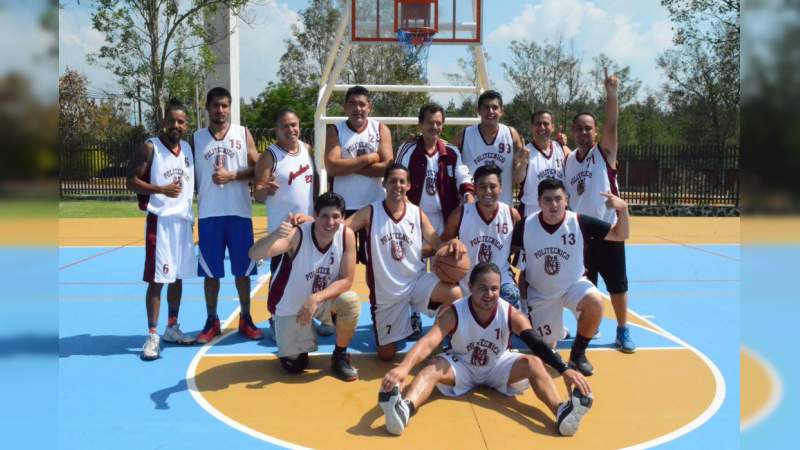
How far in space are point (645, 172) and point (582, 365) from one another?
1698 centimetres

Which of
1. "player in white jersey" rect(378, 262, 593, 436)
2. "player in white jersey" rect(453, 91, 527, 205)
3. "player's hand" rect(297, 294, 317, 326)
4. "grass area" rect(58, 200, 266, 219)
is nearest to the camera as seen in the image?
"player in white jersey" rect(378, 262, 593, 436)

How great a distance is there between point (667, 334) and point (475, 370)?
2534 millimetres

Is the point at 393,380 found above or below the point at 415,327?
above

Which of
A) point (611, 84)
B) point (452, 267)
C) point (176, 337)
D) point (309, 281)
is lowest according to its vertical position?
point (176, 337)

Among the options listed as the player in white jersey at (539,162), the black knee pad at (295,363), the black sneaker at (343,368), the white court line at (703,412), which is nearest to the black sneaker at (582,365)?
the white court line at (703,412)

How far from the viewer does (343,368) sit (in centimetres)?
490

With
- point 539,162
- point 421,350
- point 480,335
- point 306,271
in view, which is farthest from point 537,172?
point 421,350

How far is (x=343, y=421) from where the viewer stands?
4.11 meters

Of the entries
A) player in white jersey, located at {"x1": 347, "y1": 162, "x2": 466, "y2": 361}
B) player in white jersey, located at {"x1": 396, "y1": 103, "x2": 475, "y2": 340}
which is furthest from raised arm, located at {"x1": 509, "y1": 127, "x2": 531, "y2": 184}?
player in white jersey, located at {"x1": 347, "y1": 162, "x2": 466, "y2": 361}

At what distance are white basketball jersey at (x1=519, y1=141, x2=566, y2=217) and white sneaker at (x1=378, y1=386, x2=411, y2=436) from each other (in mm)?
2637

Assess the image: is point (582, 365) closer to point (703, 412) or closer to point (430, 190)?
point (703, 412)

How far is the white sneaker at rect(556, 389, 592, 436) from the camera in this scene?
3877mm

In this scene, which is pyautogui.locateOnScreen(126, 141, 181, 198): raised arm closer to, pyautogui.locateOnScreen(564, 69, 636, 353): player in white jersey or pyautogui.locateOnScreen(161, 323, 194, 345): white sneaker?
pyautogui.locateOnScreen(161, 323, 194, 345): white sneaker

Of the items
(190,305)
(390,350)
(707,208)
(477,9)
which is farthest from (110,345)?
(707,208)
